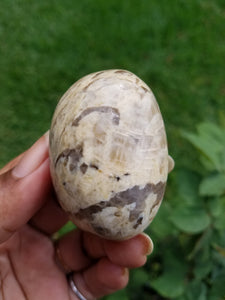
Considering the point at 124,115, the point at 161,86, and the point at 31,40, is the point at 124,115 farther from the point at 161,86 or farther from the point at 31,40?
the point at 31,40

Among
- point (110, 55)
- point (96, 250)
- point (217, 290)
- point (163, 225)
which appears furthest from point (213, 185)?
point (110, 55)

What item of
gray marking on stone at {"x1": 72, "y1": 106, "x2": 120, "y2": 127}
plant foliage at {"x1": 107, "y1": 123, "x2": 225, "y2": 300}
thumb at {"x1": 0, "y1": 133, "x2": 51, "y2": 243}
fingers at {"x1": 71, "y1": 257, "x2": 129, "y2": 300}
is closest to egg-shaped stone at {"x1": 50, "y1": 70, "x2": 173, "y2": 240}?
gray marking on stone at {"x1": 72, "y1": 106, "x2": 120, "y2": 127}

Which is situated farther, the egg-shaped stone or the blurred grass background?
the blurred grass background

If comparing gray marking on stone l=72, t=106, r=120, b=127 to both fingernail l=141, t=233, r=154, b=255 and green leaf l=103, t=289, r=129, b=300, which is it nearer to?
fingernail l=141, t=233, r=154, b=255

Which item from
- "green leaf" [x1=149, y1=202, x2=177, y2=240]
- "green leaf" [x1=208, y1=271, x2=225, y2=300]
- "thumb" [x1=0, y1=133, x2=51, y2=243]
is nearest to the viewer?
"thumb" [x1=0, y1=133, x2=51, y2=243]

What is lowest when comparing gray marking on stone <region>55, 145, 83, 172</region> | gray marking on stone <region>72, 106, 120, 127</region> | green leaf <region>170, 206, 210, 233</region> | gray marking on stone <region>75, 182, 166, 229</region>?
green leaf <region>170, 206, 210, 233</region>

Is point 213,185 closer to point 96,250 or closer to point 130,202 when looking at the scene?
point 130,202

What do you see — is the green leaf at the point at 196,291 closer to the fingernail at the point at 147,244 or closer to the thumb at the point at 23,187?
the fingernail at the point at 147,244

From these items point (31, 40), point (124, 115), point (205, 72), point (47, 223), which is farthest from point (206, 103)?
point (124, 115)

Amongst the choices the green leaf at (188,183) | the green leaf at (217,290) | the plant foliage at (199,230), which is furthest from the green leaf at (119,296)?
the green leaf at (188,183)
